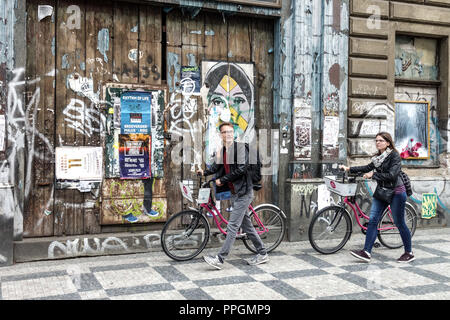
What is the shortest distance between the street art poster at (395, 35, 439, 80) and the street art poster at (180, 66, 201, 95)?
12.5 feet

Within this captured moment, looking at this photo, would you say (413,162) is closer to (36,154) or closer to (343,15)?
(343,15)

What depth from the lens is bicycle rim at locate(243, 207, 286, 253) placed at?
6.66 metres

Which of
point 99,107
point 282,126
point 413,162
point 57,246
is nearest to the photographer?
point 57,246

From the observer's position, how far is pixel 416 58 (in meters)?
8.88

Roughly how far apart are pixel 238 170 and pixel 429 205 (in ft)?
15.4

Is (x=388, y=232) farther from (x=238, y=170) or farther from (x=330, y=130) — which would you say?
(x=238, y=170)

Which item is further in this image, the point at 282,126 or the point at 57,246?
the point at 282,126

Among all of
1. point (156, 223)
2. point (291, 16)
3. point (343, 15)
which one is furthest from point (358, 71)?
point (156, 223)

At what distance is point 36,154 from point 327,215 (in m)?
4.06

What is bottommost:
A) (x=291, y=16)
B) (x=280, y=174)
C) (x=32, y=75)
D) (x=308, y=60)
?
(x=280, y=174)

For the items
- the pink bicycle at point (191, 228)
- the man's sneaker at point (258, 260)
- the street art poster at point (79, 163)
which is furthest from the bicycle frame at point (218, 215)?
the street art poster at point (79, 163)

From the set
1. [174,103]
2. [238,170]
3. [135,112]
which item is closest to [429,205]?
[238,170]

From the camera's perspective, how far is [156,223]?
280 inches

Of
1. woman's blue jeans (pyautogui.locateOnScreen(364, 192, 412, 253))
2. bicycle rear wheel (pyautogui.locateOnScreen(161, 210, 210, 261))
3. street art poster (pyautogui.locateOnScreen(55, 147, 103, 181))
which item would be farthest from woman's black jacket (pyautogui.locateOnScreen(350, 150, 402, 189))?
street art poster (pyautogui.locateOnScreen(55, 147, 103, 181))
